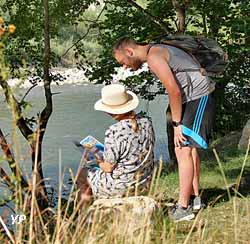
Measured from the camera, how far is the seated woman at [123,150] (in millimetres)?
4707

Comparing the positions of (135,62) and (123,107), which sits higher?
(135,62)

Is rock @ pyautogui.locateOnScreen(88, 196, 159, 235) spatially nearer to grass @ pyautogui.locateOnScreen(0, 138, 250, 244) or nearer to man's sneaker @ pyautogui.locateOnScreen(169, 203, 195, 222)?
grass @ pyautogui.locateOnScreen(0, 138, 250, 244)

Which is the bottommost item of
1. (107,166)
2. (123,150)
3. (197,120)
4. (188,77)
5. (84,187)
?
(84,187)

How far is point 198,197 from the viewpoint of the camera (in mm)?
5246

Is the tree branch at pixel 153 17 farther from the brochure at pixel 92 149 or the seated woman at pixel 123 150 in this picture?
the seated woman at pixel 123 150

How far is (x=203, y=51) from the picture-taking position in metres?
5.14

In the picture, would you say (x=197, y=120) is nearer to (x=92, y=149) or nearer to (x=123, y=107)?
(x=123, y=107)

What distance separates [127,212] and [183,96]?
4.48 feet

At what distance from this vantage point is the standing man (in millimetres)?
4703

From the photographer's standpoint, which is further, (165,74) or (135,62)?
(135,62)

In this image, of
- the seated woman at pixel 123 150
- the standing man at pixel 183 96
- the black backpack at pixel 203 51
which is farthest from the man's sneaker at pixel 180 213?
the black backpack at pixel 203 51

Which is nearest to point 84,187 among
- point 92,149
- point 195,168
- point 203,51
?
point 92,149

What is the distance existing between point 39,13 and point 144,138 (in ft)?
18.6

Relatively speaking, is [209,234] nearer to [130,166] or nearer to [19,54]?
[130,166]
